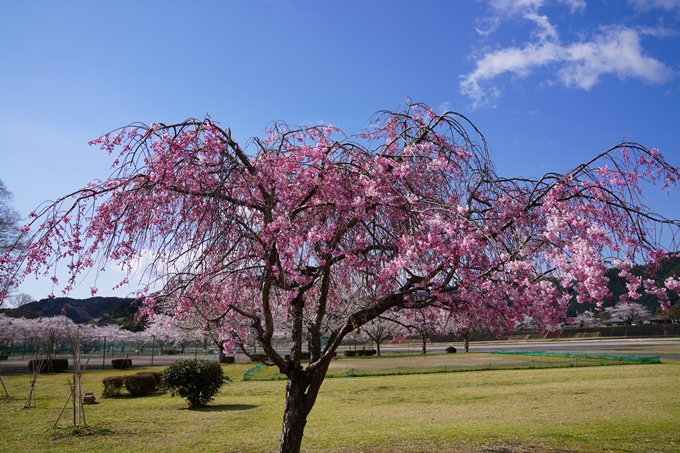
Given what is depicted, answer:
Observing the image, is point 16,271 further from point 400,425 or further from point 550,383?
point 550,383

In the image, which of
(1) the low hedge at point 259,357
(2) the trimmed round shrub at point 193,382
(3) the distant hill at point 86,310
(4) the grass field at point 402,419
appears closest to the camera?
(1) the low hedge at point 259,357

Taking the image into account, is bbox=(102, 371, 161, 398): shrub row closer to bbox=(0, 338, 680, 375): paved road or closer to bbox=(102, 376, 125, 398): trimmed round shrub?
bbox=(102, 376, 125, 398): trimmed round shrub

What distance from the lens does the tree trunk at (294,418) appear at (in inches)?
274

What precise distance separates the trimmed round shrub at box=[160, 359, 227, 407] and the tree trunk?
9517 mm

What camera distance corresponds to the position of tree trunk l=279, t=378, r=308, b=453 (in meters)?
6.95

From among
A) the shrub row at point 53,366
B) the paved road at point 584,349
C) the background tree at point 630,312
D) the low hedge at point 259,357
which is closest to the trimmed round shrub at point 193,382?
the low hedge at point 259,357

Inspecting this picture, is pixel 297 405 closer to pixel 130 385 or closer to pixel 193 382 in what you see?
pixel 193 382

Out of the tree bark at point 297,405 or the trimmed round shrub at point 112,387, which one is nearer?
the tree bark at point 297,405

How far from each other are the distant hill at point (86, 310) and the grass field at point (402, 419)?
8.76 feet

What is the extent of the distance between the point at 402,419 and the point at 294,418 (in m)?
6.24

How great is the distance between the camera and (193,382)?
15.6m

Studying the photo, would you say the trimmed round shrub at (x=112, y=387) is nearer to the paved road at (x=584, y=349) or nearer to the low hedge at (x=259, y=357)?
the low hedge at (x=259, y=357)

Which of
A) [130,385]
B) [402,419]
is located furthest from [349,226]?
[130,385]

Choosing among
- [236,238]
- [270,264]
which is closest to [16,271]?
[236,238]
